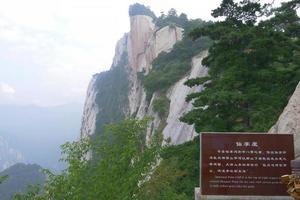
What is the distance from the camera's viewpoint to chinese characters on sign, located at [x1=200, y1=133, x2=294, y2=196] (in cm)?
825

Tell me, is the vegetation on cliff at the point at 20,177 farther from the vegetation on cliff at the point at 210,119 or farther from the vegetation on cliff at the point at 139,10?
the vegetation on cliff at the point at 210,119

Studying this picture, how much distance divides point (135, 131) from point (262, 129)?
4.43 m

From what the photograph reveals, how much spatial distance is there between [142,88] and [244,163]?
5818 centimetres

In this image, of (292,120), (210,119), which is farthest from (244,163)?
(210,119)

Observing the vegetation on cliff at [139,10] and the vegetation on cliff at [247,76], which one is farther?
the vegetation on cliff at [139,10]

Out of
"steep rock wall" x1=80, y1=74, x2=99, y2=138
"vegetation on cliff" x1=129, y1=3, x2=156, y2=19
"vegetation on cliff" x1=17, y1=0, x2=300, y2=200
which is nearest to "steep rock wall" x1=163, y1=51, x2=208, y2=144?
"vegetation on cliff" x1=17, y1=0, x2=300, y2=200

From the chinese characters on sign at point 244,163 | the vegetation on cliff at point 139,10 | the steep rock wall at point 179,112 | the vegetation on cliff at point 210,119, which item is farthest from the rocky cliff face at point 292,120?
the vegetation on cliff at point 139,10

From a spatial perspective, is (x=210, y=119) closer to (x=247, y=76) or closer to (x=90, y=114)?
A: (x=247, y=76)

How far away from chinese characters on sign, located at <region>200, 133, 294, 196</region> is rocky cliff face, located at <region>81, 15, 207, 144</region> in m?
23.5

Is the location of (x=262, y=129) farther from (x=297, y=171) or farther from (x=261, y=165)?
(x=297, y=171)

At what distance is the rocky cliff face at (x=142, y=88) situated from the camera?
4281cm

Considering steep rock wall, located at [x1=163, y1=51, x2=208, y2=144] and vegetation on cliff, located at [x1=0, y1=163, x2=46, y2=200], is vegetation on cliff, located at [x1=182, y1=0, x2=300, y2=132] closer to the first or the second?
steep rock wall, located at [x1=163, y1=51, x2=208, y2=144]

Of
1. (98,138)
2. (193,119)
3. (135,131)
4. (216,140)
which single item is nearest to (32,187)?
(98,138)

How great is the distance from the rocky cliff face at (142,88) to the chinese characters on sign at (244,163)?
925 inches
